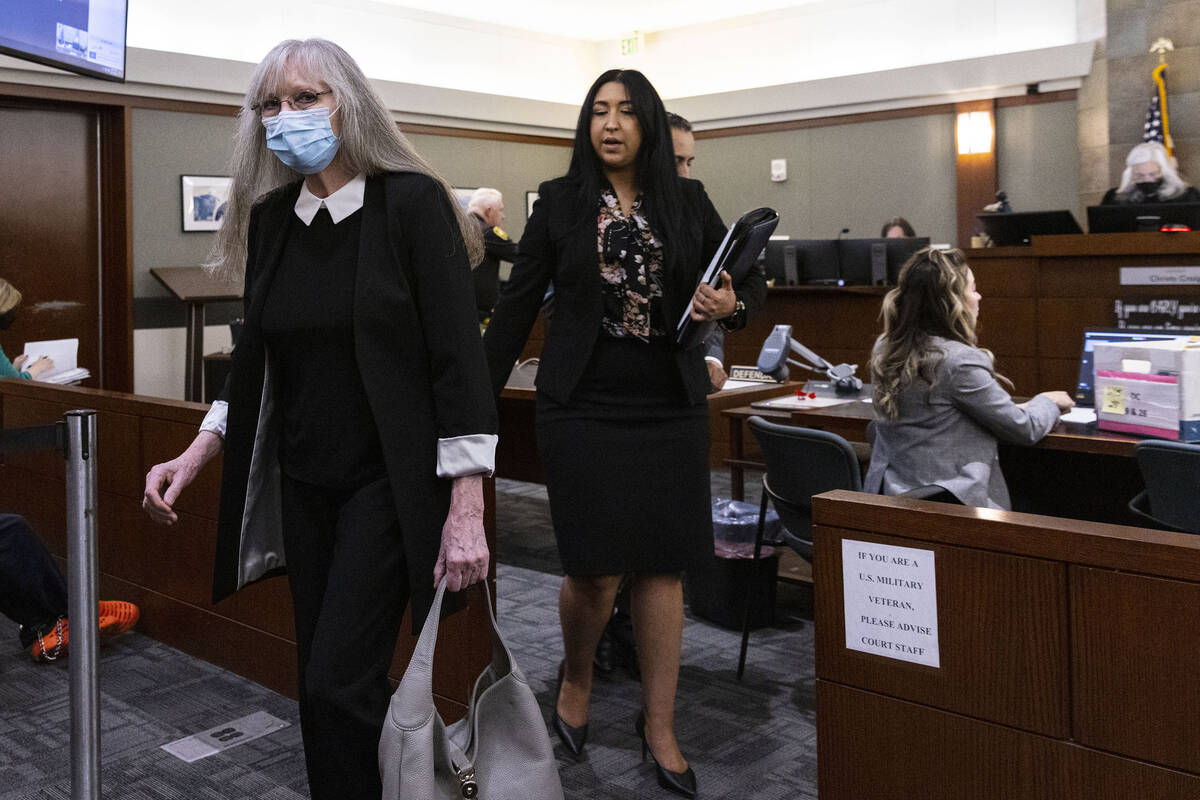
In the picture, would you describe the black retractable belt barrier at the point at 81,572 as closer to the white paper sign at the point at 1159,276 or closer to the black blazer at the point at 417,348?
the black blazer at the point at 417,348

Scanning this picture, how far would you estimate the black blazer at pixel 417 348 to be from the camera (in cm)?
161

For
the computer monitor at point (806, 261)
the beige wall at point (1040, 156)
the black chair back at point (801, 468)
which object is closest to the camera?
the black chair back at point (801, 468)

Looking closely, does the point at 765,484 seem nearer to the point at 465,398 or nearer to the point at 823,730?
the point at 823,730

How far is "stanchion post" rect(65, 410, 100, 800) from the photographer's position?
1.98 meters

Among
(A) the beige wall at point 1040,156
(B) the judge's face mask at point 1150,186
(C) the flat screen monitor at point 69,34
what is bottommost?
(B) the judge's face mask at point 1150,186

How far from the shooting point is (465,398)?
5.32ft

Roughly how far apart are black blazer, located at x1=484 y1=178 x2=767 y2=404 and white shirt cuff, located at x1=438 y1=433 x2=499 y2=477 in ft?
2.37

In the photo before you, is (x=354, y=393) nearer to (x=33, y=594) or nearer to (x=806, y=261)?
(x=33, y=594)

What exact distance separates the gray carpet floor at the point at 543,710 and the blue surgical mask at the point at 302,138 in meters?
1.45

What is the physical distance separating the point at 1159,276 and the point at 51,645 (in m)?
4.97

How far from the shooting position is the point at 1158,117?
7.70 meters

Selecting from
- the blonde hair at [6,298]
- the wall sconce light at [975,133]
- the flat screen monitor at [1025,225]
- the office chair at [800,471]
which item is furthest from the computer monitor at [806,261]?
the blonde hair at [6,298]

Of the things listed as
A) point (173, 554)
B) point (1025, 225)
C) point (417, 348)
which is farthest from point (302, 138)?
point (1025, 225)

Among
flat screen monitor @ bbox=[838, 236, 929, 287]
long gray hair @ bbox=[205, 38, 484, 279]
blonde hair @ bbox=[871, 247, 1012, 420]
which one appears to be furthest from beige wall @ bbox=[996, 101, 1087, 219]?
long gray hair @ bbox=[205, 38, 484, 279]
